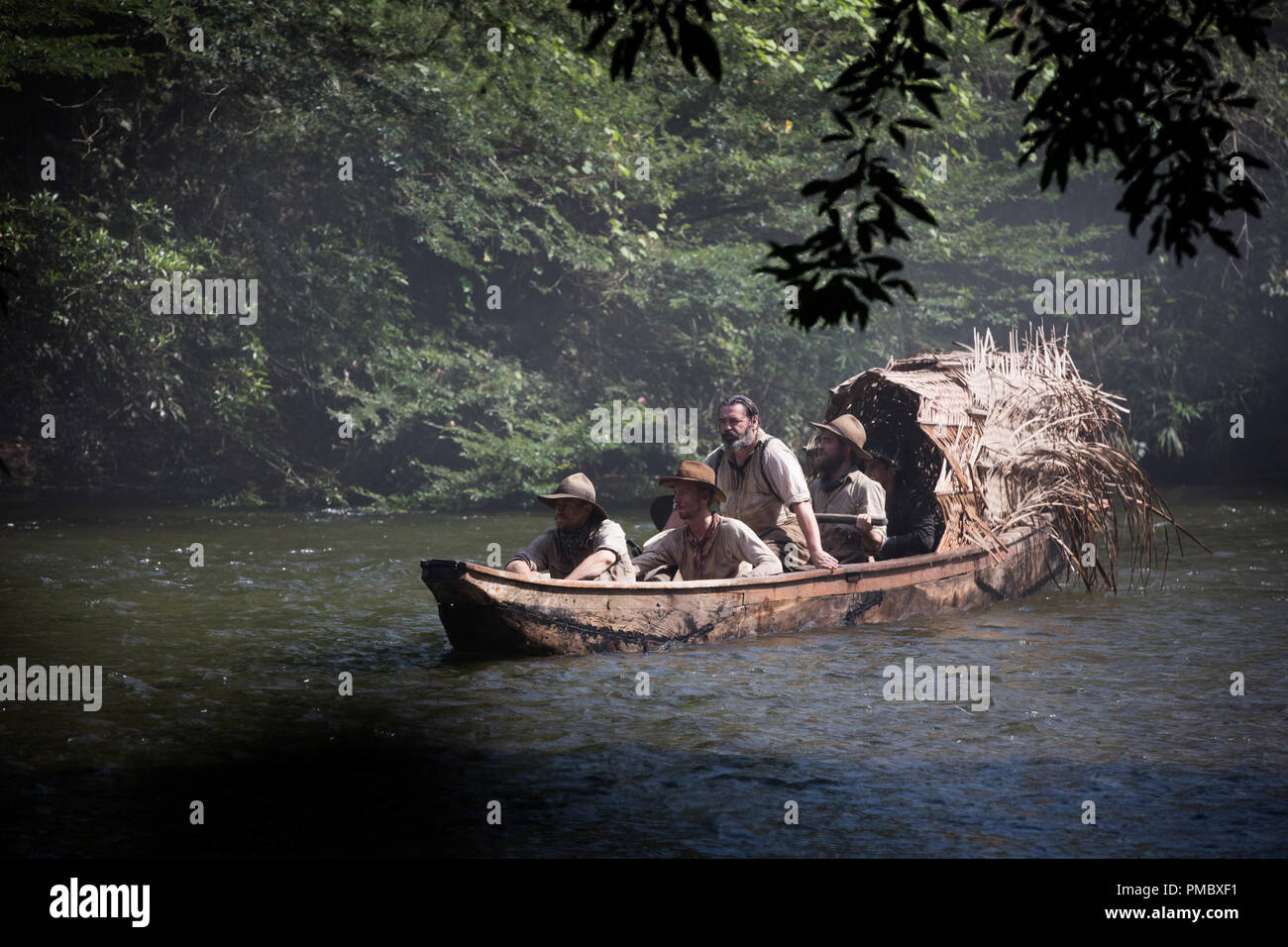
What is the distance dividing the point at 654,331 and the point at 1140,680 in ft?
47.2

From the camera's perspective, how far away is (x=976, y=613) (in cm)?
1029

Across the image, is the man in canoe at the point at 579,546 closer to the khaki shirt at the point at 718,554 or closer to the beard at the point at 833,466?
the khaki shirt at the point at 718,554

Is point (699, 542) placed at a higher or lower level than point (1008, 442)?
lower

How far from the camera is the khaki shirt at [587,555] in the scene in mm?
8562

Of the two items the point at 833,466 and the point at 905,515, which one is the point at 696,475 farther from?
the point at 905,515

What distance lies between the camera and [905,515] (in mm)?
10688

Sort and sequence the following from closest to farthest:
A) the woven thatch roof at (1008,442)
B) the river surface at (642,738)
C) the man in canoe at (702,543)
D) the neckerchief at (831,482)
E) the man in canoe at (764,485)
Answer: the river surface at (642,738)
the man in canoe at (702,543)
the man in canoe at (764,485)
the neckerchief at (831,482)
the woven thatch roof at (1008,442)

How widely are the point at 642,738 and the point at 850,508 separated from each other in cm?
396

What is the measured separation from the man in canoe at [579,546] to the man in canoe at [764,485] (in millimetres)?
1132

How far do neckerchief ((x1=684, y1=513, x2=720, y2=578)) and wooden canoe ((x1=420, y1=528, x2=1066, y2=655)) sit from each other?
478 millimetres

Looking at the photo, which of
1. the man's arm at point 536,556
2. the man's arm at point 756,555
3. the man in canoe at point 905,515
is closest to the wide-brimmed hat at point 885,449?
the man in canoe at point 905,515

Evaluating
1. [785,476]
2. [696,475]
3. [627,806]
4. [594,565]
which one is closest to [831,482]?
[785,476]

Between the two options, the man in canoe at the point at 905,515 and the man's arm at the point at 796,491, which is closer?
the man's arm at the point at 796,491

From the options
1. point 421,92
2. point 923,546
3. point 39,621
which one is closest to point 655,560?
point 923,546
